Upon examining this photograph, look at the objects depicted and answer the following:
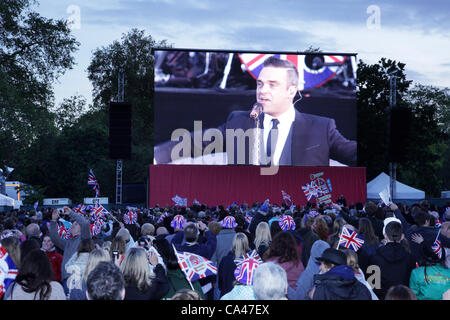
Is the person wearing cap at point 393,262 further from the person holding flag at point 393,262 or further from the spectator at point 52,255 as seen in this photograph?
the spectator at point 52,255

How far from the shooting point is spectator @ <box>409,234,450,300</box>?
19.6ft

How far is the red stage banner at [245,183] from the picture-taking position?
33.3 meters

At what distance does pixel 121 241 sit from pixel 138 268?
1.55m

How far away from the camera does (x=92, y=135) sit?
48500 mm

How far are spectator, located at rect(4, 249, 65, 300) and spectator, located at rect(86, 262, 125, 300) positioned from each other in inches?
20.0

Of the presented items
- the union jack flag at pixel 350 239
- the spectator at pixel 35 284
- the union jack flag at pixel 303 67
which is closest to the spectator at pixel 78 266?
the spectator at pixel 35 284

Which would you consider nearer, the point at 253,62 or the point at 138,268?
the point at 138,268

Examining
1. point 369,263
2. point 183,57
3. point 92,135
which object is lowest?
point 369,263

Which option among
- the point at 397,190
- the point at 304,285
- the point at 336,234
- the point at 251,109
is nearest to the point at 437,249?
the point at 304,285

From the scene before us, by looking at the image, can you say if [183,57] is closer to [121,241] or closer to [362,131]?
[362,131]
